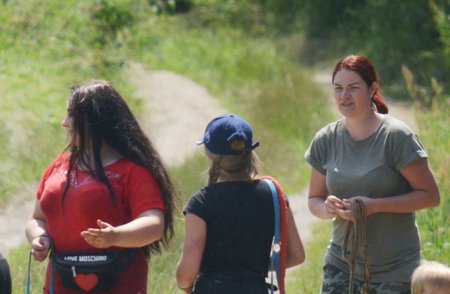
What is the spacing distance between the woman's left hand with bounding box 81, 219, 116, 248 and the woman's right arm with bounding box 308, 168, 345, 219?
985 millimetres

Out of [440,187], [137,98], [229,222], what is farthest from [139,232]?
[137,98]

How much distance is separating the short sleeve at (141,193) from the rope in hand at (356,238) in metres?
0.82

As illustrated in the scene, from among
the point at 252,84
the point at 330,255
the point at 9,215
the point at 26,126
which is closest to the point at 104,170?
the point at 330,255

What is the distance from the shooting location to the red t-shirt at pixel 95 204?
4383 mm

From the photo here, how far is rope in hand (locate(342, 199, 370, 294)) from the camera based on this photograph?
4.58m

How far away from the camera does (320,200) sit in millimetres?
4918

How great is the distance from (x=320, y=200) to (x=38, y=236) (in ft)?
4.17

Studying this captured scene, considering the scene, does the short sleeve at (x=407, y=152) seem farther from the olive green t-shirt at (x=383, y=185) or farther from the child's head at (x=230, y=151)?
the child's head at (x=230, y=151)

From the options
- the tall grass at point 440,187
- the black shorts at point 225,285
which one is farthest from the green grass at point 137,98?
the black shorts at point 225,285

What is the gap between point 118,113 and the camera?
14.8 feet

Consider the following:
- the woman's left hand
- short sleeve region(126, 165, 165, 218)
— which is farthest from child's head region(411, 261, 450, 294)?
the woman's left hand

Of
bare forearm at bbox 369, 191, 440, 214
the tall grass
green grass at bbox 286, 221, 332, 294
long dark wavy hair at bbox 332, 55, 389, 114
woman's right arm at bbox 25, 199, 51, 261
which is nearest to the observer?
woman's right arm at bbox 25, 199, 51, 261

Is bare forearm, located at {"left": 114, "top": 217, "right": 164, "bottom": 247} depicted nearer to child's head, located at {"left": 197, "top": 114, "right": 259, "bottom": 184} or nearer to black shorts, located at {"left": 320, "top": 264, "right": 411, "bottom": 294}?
child's head, located at {"left": 197, "top": 114, "right": 259, "bottom": 184}

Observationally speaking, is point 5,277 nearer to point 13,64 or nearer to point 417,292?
point 417,292
